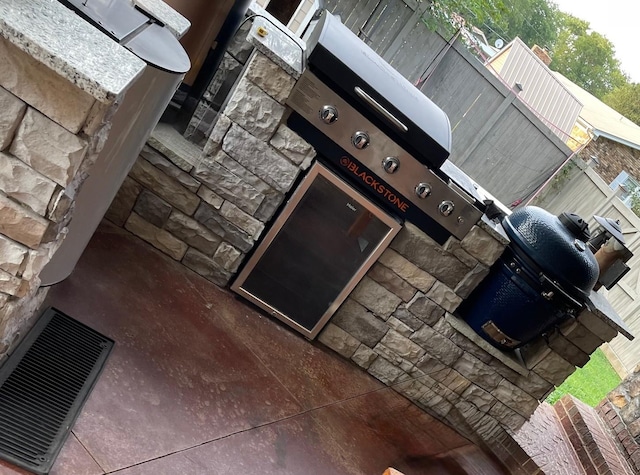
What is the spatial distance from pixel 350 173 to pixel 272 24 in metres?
0.86

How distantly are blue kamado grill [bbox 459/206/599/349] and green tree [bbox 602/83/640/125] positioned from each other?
64.2 feet

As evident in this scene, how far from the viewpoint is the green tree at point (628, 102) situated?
19.1m

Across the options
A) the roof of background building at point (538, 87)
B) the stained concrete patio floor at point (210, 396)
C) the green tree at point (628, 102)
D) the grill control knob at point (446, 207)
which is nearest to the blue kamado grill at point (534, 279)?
the grill control knob at point (446, 207)

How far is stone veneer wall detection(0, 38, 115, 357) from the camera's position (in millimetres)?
1146

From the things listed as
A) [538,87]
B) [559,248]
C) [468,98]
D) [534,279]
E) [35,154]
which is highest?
[538,87]

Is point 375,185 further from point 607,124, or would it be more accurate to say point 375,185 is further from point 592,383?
point 607,124

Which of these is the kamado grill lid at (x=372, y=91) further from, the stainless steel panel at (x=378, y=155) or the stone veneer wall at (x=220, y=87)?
the stone veneer wall at (x=220, y=87)

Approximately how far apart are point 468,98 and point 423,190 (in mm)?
4358

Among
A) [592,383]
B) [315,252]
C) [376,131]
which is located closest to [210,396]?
[315,252]

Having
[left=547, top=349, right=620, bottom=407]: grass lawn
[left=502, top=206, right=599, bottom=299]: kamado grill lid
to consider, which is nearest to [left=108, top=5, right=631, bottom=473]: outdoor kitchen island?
[left=502, top=206, right=599, bottom=299]: kamado grill lid

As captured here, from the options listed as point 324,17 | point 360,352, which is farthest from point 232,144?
point 360,352

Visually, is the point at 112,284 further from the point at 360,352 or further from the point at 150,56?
the point at 360,352

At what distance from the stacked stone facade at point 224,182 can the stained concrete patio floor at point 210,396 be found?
141 mm

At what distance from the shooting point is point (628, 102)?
19.7 m
